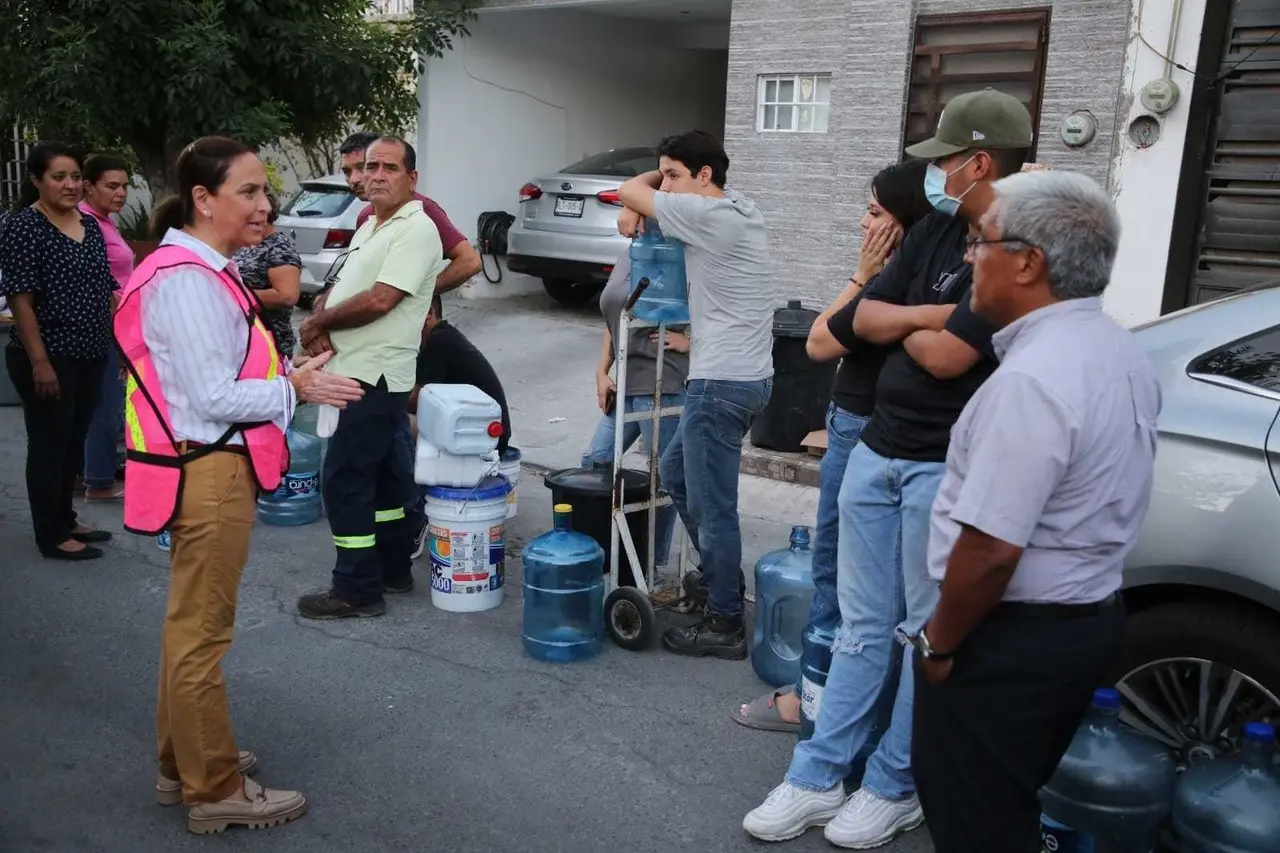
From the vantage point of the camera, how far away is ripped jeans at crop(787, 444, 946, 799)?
3.06 m

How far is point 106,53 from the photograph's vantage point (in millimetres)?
8812

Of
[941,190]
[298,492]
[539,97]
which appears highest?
[539,97]

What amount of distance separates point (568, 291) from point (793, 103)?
4.18m

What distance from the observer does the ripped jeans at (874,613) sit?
10.1 feet

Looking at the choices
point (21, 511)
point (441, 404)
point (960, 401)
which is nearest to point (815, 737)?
point (960, 401)

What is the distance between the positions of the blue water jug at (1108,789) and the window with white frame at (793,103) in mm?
6153

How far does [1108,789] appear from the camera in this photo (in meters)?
2.98

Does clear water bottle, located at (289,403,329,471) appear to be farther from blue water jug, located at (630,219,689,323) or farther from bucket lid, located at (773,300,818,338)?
bucket lid, located at (773,300,818,338)

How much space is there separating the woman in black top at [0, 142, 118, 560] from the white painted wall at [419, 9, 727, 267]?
232 inches

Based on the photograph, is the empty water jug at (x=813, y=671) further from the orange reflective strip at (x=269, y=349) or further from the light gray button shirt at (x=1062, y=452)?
the orange reflective strip at (x=269, y=349)

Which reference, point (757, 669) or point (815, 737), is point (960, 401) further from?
point (757, 669)

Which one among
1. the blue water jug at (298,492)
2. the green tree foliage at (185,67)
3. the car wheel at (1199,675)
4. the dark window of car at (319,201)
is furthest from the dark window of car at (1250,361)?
the dark window of car at (319,201)

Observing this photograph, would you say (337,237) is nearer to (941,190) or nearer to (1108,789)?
(941,190)

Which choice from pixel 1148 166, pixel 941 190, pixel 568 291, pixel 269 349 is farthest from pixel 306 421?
pixel 568 291
